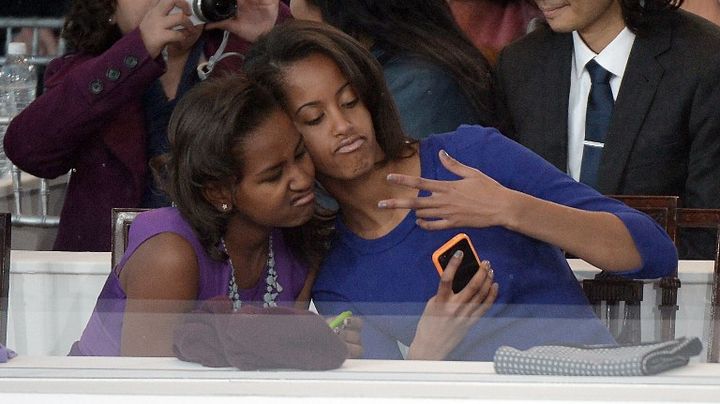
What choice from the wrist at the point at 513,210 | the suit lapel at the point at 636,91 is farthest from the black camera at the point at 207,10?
the suit lapel at the point at 636,91

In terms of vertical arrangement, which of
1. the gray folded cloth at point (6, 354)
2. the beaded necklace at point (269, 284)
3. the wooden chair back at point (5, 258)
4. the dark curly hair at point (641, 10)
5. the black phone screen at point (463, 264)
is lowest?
the wooden chair back at point (5, 258)

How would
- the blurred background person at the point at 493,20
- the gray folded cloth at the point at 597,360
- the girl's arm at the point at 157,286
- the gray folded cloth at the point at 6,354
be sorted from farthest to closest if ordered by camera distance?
the blurred background person at the point at 493,20, the girl's arm at the point at 157,286, the gray folded cloth at the point at 6,354, the gray folded cloth at the point at 597,360

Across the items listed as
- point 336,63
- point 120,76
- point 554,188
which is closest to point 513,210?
point 554,188

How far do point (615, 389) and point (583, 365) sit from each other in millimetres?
47

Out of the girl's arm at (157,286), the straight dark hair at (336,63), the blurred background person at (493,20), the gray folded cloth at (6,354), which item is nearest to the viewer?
the gray folded cloth at (6,354)

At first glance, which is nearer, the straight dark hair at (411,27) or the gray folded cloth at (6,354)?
the gray folded cloth at (6,354)

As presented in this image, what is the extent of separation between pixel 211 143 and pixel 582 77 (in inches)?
23.0

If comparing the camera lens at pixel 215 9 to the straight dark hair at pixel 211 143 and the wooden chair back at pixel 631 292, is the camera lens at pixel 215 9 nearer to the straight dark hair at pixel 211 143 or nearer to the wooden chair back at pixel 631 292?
the straight dark hair at pixel 211 143

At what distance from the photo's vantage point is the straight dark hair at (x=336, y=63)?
1.44 metres

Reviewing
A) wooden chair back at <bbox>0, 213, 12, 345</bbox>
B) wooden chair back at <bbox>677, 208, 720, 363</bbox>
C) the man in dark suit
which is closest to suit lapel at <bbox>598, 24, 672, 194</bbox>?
the man in dark suit

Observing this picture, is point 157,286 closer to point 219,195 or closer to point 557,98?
point 219,195

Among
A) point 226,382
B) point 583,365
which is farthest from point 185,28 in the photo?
point 583,365

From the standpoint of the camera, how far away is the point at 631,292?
1.59 metres

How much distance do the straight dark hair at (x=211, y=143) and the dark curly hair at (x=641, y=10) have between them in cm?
55
